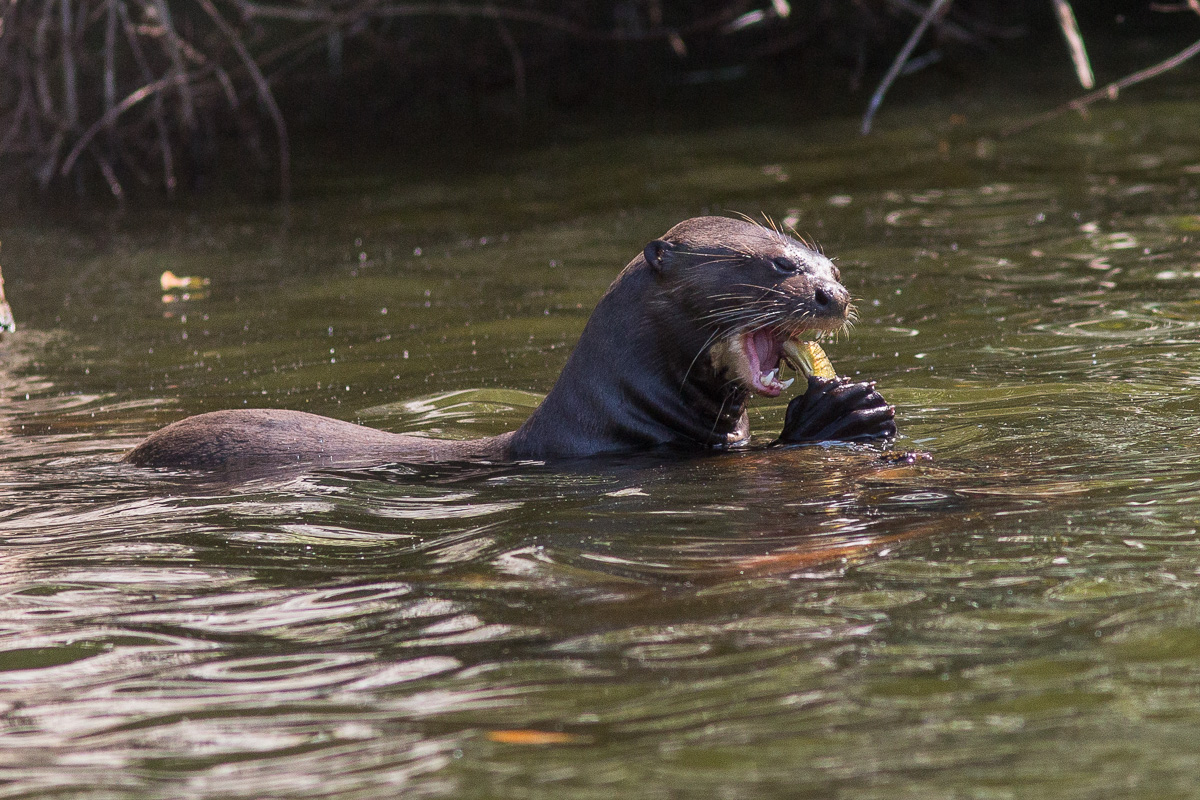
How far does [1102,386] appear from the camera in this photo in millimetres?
5758

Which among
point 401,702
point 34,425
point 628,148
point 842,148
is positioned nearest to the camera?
point 401,702

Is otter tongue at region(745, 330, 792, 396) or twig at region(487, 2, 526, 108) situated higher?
twig at region(487, 2, 526, 108)

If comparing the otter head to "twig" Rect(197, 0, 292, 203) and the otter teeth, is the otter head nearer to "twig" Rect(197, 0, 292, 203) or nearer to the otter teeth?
the otter teeth

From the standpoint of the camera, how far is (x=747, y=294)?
5.30 meters

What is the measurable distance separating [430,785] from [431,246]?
7963 millimetres

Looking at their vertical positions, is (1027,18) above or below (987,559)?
above

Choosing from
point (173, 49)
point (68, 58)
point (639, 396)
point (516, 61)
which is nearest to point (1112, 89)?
point (639, 396)

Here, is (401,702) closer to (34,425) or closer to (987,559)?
(987,559)

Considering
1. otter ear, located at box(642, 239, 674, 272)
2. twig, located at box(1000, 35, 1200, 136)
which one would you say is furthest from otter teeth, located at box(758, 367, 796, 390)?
twig, located at box(1000, 35, 1200, 136)

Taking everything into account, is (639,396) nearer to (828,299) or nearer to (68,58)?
(828,299)

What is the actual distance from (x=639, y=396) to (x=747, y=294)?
1.84 ft

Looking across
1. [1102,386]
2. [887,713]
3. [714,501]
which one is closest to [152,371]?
[714,501]

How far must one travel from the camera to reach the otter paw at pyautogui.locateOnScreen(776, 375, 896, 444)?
5223 millimetres

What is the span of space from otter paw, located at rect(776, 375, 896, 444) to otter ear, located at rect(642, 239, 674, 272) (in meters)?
0.68
